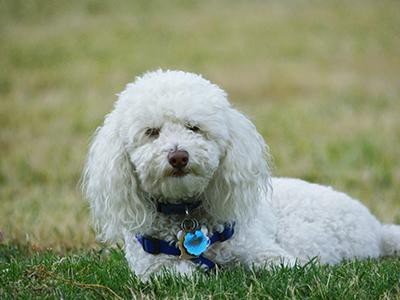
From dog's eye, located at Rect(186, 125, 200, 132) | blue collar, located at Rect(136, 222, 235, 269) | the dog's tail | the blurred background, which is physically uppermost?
dog's eye, located at Rect(186, 125, 200, 132)

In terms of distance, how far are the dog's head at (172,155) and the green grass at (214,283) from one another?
1.37ft

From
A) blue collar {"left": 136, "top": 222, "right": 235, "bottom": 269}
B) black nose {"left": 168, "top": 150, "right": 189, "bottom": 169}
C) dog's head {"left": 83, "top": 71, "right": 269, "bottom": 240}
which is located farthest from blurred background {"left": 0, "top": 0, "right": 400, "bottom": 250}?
black nose {"left": 168, "top": 150, "right": 189, "bottom": 169}

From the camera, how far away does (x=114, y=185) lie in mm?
4773

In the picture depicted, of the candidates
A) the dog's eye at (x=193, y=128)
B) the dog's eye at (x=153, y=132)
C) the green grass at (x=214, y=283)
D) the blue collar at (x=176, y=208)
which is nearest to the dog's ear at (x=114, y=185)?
the blue collar at (x=176, y=208)

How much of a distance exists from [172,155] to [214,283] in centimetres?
78

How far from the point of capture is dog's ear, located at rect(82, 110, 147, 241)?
4762 mm

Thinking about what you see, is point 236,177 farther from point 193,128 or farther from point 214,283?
point 214,283

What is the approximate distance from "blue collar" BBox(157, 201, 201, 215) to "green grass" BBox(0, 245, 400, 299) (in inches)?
17.5

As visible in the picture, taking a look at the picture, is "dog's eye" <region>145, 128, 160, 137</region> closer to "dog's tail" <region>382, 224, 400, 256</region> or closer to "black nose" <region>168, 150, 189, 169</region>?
"black nose" <region>168, 150, 189, 169</region>

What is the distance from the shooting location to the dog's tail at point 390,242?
621 cm

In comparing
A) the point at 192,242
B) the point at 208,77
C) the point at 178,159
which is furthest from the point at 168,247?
the point at 208,77

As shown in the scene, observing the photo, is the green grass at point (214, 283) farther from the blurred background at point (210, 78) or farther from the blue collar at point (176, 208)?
the blurred background at point (210, 78)

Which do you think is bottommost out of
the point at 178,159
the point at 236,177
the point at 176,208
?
the point at 176,208

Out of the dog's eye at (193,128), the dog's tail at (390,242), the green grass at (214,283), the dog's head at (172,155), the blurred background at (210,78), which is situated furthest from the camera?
the blurred background at (210,78)
